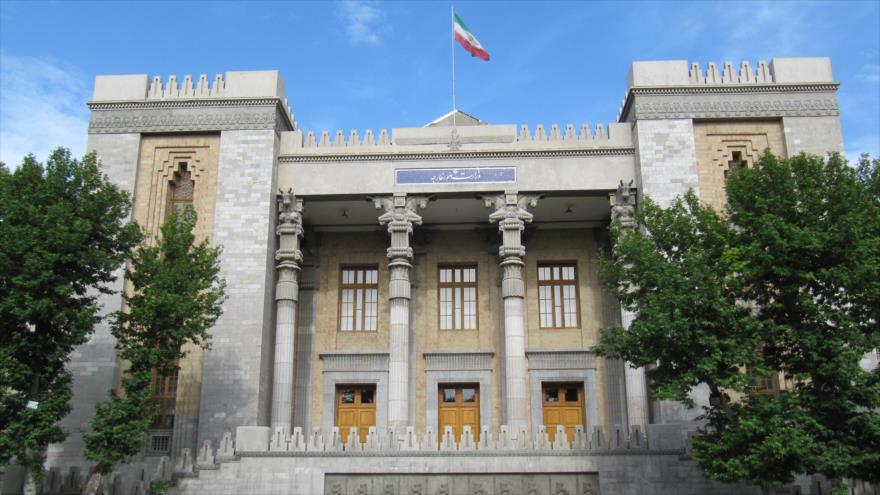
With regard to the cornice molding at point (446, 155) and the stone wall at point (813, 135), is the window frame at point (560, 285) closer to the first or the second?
the cornice molding at point (446, 155)

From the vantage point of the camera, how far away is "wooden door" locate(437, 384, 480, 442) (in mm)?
28078

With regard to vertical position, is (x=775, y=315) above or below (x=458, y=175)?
below

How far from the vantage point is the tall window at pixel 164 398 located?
24641 mm

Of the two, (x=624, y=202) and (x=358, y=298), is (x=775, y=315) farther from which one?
(x=358, y=298)

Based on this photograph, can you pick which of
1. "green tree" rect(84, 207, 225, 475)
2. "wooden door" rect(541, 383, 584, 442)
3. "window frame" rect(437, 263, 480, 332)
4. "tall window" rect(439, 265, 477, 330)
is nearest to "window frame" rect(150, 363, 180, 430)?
"green tree" rect(84, 207, 225, 475)

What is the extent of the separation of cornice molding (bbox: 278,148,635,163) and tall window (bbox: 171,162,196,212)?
3.01 m

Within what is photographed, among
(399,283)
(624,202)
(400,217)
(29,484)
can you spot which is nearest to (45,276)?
(29,484)

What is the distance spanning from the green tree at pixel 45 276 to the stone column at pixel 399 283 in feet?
27.0

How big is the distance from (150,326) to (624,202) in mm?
14756

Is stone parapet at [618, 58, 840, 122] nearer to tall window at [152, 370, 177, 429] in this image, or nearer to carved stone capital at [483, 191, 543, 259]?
carved stone capital at [483, 191, 543, 259]

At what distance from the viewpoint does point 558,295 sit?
96.5 ft

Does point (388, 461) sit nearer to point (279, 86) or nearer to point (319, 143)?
point (319, 143)

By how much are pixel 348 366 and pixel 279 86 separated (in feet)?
32.1

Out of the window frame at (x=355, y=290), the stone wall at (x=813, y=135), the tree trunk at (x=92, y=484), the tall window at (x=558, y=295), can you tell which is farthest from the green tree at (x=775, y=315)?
the tree trunk at (x=92, y=484)
